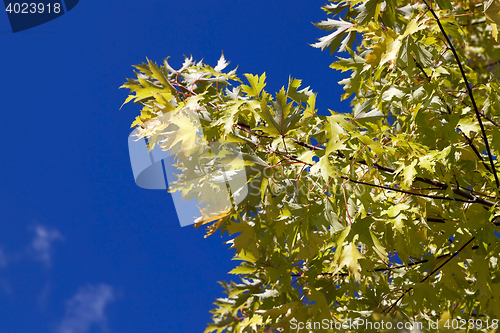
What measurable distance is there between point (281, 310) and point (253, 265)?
54 cm

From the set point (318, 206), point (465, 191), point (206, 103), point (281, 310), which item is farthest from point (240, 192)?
point (465, 191)

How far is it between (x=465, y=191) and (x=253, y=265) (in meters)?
1.70

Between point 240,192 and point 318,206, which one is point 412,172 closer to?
point 318,206

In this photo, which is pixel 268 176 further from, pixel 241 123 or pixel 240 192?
pixel 241 123

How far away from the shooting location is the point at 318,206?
2023 mm

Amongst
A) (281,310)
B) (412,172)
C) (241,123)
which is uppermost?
(241,123)

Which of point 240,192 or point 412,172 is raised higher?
point 240,192

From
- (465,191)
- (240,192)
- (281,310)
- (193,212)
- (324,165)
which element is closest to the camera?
(324,165)

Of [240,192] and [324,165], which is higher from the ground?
[240,192]

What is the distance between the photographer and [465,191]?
98.6 inches

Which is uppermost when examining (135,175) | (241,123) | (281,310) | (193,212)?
(135,175)

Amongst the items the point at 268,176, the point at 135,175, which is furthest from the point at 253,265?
the point at 135,175

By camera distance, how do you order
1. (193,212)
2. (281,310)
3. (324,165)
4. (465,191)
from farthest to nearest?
(193,212), (465,191), (281,310), (324,165)

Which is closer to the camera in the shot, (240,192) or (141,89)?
(240,192)
